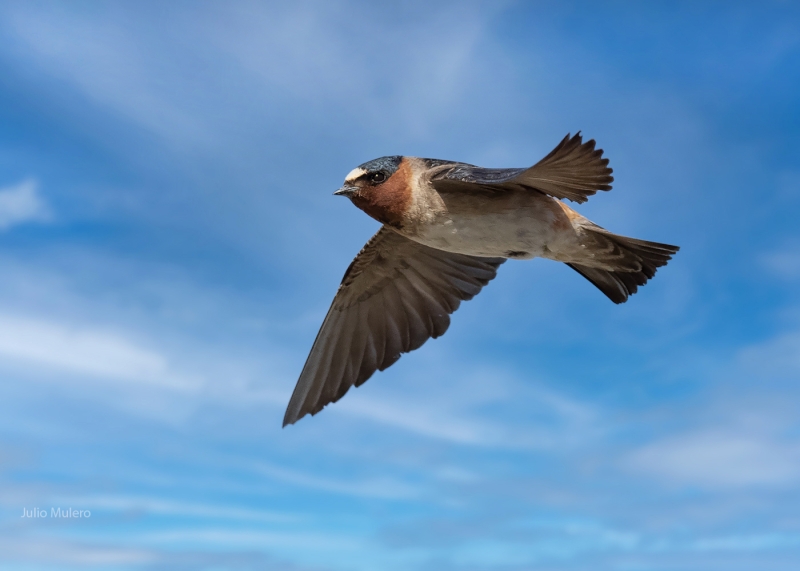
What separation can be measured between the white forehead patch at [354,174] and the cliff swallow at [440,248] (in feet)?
0.04

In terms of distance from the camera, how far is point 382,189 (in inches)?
295

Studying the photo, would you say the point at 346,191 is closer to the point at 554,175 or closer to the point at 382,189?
the point at 382,189

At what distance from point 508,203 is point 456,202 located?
1.77ft

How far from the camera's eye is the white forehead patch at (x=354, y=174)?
7.60m

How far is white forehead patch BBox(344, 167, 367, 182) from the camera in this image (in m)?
7.60

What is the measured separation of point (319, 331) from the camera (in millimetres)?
9914

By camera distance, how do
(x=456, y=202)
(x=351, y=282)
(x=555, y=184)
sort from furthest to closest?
1. (x=351, y=282)
2. (x=456, y=202)
3. (x=555, y=184)

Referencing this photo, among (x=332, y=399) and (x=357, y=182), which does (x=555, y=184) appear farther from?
(x=332, y=399)

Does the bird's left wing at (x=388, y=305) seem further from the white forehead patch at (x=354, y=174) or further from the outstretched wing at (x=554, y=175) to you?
the outstretched wing at (x=554, y=175)

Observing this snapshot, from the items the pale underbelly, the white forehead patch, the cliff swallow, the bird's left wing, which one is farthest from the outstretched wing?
the bird's left wing

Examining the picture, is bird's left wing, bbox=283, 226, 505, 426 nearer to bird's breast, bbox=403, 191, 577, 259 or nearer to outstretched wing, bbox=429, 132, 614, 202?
bird's breast, bbox=403, 191, 577, 259

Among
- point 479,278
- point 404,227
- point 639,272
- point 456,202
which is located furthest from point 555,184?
point 479,278

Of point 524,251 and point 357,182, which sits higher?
point 357,182

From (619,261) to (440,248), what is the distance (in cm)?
227
